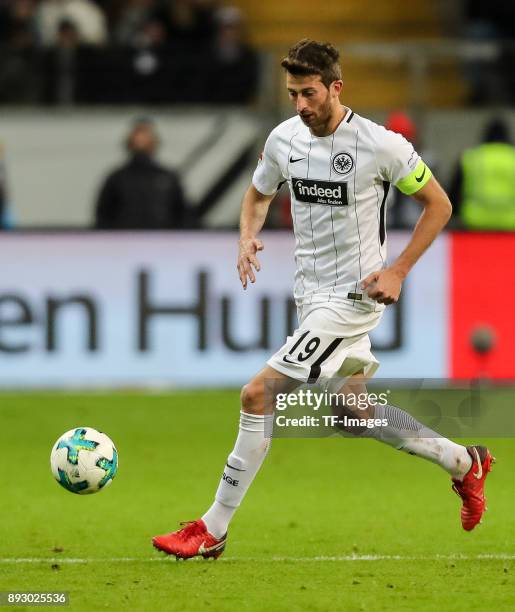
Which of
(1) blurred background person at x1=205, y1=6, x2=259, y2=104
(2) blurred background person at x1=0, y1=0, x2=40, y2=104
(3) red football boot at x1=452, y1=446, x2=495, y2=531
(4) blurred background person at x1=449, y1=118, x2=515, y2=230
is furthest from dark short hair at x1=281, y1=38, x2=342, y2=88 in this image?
(2) blurred background person at x1=0, y1=0, x2=40, y2=104

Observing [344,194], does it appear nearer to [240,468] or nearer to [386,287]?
[386,287]

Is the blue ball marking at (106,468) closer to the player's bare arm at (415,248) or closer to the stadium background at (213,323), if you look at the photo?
the stadium background at (213,323)

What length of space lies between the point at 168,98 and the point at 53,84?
3.54ft

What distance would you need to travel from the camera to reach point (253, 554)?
738cm

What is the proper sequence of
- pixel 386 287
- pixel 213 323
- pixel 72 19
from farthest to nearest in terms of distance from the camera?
pixel 72 19 → pixel 213 323 → pixel 386 287

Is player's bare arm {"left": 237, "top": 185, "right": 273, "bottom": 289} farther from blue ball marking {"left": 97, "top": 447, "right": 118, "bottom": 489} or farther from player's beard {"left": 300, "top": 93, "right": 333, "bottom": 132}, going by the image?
blue ball marking {"left": 97, "top": 447, "right": 118, "bottom": 489}

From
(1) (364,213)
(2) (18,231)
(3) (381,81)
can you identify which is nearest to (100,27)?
(3) (381,81)

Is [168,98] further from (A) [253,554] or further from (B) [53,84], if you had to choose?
(A) [253,554]

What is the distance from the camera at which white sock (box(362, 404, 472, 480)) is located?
23.5 ft

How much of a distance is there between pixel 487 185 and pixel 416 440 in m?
7.19

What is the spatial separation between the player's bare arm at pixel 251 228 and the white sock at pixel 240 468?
2.04 ft

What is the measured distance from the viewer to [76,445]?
24.3 ft

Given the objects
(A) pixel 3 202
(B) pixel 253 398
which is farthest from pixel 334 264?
(A) pixel 3 202

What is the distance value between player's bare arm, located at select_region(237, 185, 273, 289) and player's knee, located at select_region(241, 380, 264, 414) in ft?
1.57
